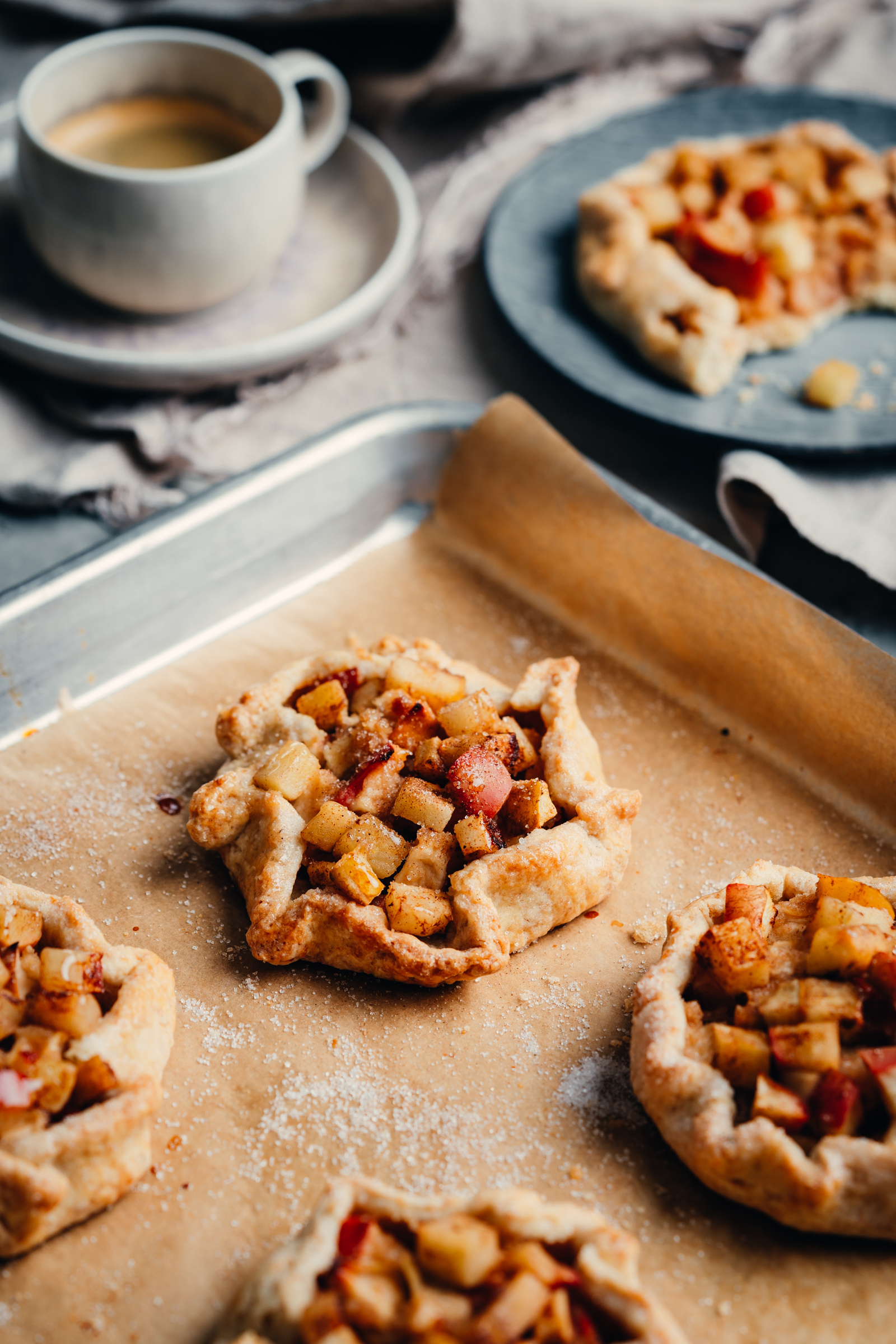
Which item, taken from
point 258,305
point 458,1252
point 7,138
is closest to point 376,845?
point 458,1252

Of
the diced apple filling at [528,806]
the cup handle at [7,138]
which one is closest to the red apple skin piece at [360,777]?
the diced apple filling at [528,806]

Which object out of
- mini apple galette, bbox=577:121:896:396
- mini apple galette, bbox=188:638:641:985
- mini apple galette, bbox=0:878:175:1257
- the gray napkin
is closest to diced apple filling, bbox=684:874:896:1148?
mini apple galette, bbox=188:638:641:985

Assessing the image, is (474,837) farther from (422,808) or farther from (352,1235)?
(352,1235)

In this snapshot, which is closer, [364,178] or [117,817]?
[117,817]

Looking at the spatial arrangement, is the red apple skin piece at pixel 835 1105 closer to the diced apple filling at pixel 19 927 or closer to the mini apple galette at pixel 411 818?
the mini apple galette at pixel 411 818

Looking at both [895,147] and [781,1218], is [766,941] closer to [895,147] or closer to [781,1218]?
[781,1218]

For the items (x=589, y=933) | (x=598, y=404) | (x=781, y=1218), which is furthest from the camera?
(x=598, y=404)

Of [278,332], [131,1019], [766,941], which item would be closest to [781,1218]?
[766,941]
